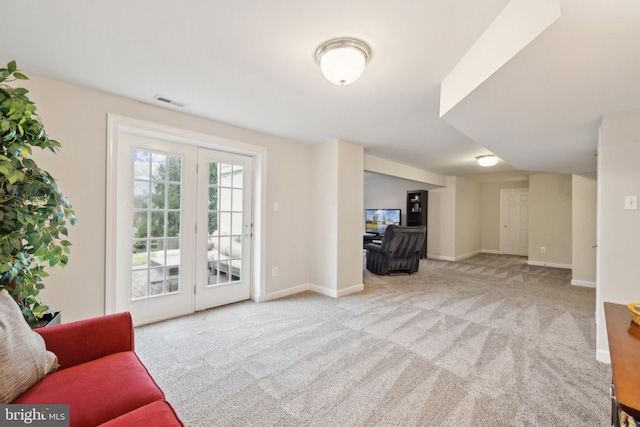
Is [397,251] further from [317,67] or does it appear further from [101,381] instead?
[101,381]

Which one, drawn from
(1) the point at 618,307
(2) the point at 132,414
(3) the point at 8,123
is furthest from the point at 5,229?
(1) the point at 618,307

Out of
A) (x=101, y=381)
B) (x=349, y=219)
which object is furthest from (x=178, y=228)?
(x=349, y=219)

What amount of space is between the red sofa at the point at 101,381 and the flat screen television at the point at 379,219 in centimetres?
706

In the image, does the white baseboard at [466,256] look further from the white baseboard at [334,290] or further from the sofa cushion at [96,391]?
the sofa cushion at [96,391]

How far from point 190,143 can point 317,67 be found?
187 cm

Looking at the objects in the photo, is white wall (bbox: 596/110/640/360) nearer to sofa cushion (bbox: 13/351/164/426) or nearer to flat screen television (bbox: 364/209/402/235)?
sofa cushion (bbox: 13/351/164/426)

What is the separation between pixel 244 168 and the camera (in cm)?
369

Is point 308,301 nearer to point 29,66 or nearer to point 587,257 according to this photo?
point 29,66

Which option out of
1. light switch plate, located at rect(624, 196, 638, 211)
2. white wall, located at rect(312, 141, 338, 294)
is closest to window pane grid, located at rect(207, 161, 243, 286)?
white wall, located at rect(312, 141, 338, 294)

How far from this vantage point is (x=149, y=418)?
93 cm

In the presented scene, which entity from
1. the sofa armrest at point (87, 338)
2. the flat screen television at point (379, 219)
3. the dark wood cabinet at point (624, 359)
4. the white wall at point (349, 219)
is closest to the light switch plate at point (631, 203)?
Result: the dark wood cabinet at point (624, 359)

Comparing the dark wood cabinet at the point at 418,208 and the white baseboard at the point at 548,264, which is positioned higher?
the dark wood cabinet at the point at 418,208

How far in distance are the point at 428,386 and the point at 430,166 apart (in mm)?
5006

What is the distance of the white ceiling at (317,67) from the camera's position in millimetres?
1438
